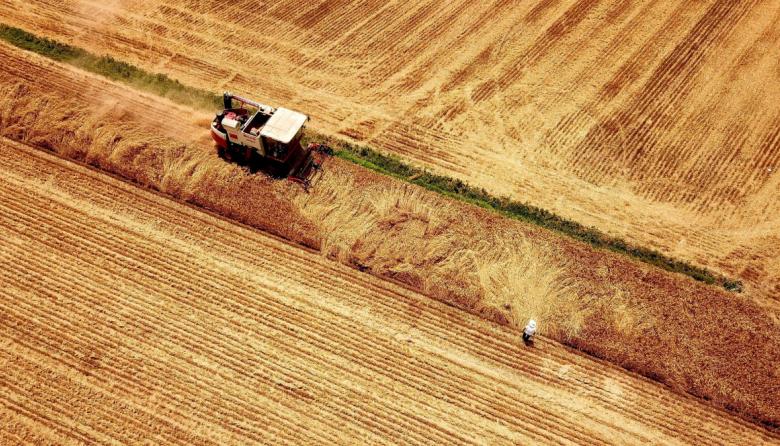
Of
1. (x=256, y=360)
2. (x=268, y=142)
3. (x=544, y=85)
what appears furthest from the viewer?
(x=544, y=85)

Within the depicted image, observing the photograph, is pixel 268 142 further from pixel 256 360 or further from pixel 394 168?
pixel 256 360

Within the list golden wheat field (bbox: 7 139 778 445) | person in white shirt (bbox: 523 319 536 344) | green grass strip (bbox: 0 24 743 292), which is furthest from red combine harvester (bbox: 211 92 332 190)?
person in white shirt (bbox: 523 319 536 344)

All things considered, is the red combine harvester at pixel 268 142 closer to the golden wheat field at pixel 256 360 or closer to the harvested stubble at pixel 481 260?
the harvested stubble at pixel 481 260

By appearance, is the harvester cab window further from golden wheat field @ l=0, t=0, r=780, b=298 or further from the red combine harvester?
golden wheat field @ l=0, t=0, r=780, b=298

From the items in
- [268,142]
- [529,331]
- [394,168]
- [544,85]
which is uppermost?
[268,142]

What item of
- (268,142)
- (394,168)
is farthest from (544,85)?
(268,142)

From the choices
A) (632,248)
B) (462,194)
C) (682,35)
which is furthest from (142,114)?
(682,35)

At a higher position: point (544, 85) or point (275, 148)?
point (275, 148)

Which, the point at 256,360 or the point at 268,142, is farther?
the point at 268,142
